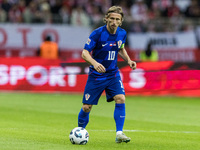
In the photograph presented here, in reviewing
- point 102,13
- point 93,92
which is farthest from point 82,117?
point 102,13

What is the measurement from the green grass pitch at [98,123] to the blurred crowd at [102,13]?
524cm

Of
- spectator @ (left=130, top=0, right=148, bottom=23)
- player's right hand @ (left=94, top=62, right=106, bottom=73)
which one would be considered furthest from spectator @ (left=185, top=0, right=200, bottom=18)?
player's right hand @ (left=94, top=62, right=106, bottom=73)

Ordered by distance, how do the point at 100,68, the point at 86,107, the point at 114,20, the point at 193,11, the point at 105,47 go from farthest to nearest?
the point at 193,11
the point at 86,107
the point at 105,47
the point at 114,20
the point at 100,68

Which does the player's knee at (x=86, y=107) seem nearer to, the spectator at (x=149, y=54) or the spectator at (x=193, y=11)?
the spectator at (x=149, y=54)

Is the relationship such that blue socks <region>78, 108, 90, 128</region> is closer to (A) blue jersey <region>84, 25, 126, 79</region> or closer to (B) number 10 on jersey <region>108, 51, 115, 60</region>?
(A) blue jersey <region>84, 25, 126, 79</region>

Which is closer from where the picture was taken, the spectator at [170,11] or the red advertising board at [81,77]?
the red advertising board at [81,77]

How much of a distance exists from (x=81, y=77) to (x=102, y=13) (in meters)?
6.36

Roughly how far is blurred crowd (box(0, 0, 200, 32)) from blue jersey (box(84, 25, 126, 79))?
48.4ft

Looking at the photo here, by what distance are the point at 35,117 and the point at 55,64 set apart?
24.2ft

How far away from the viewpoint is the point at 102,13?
85.1 feet

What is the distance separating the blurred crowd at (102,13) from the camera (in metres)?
24.2

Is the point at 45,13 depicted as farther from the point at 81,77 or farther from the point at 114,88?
the point at 114,88

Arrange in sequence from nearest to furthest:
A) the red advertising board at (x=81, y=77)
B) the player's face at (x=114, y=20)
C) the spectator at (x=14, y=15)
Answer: the player's face at (x=114, y=20) < the red advertising board at (x=81, y=77) < the spectator at (x=14, y=15)

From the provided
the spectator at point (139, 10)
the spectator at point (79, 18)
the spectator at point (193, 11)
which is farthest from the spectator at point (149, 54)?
the spectator at point (193, 11)
